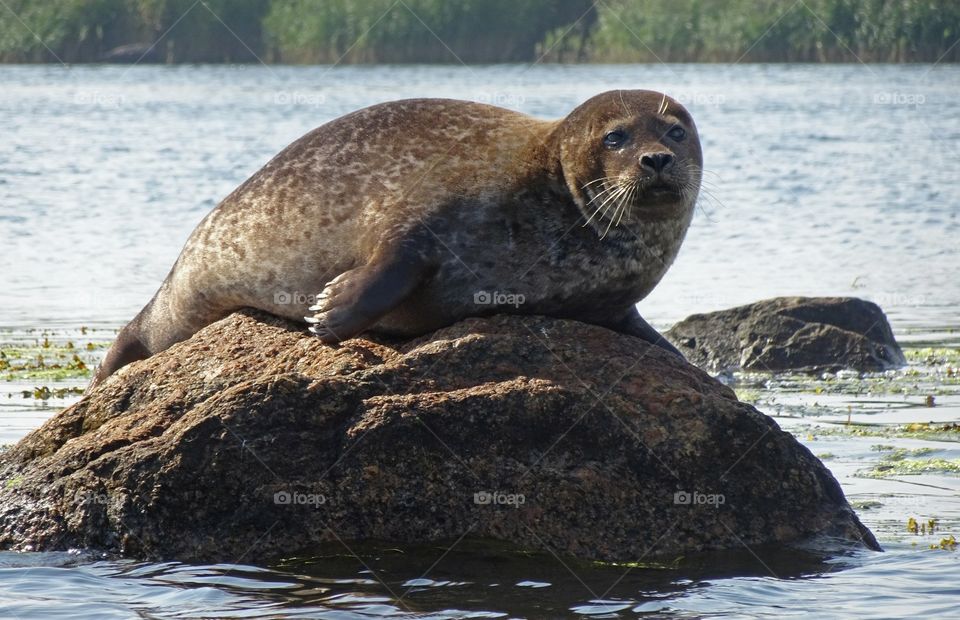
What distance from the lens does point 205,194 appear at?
78.0 feet

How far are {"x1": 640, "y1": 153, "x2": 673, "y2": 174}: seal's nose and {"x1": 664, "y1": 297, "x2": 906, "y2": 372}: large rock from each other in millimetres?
5393

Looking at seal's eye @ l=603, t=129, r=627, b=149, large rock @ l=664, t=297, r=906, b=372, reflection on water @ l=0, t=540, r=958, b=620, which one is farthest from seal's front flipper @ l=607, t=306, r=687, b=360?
large rock @ l=664, t=297, r=906, b=372

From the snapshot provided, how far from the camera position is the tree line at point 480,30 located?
4394 cm

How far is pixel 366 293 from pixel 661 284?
9.97m

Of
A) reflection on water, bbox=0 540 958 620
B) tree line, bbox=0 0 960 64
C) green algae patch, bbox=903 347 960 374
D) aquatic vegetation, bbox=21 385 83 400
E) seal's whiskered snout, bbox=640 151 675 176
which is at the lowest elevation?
reflection on water, bbox=0 540 958 620

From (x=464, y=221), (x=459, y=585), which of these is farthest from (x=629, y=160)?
(x=459, y=585)

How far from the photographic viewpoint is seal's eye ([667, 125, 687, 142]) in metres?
6.53

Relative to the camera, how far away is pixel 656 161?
621cm

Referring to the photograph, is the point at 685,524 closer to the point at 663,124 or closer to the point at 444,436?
the point at 444,436

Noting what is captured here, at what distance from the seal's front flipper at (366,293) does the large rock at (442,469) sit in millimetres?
208

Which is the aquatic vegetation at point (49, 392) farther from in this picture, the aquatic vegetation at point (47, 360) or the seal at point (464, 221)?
the seal at point (464, 221)

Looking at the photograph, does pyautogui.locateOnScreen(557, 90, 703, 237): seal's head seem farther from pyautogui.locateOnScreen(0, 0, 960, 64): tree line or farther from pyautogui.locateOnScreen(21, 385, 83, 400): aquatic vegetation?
pyautogui.locateOnScreen(0, 0, 960, 64): tree line

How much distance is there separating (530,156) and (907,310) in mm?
8615

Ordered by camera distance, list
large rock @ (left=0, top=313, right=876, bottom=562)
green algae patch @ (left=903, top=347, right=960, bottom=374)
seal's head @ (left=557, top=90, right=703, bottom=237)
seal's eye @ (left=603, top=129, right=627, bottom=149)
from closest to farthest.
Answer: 1. large rock @ (left=0, top=313, right=876, bottom=562)
2. seal's head @ (left=557, top=90, right=703, bottom=237)
3. seal's eye @ (left=603, top=129, right=627, bottom=149)
4. green algae patch @ (left=903, top=347, right=960, bottom=374)
